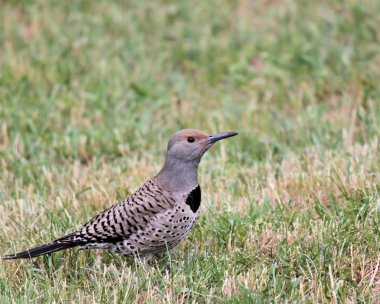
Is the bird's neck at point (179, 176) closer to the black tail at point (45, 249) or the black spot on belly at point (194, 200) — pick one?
the black spot on belly at point (194, 200)

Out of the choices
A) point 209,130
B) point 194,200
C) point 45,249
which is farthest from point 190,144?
point 209,130

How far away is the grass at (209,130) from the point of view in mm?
5102

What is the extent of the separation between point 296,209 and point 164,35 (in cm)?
514

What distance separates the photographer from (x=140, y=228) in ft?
17.6

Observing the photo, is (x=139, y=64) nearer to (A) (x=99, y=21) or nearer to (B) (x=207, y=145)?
(A) (x=99, y=21)

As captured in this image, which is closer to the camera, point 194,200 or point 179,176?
point 194,200

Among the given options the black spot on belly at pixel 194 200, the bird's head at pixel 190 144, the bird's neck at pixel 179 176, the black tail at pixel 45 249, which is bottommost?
the black tail at pixel 45 249

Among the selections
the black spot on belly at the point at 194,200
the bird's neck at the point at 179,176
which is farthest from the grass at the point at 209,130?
the bird's neck at the point at 179,176

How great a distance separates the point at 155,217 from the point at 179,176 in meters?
0.36

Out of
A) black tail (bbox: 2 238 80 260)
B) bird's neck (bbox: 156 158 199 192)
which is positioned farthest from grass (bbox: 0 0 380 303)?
bird's neck (bbox: 156 158 199 192)

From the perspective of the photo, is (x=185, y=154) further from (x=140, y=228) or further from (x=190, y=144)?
(x=140, y=228)

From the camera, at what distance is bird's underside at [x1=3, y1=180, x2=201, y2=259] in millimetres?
5312

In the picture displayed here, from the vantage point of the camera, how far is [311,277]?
4.99 meters

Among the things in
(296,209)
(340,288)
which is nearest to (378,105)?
(296,209)
